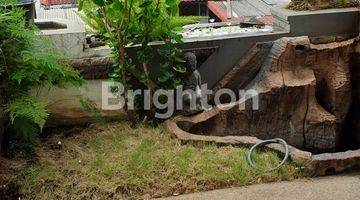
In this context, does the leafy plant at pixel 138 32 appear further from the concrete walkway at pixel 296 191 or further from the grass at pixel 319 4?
the grass at pixel 319 4

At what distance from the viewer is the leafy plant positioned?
13.6 ft

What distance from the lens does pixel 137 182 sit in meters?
3.67

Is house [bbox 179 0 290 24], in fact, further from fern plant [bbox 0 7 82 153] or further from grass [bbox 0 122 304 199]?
fern plant [bbox 0 7 82 153]

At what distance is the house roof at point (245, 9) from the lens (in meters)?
6.78

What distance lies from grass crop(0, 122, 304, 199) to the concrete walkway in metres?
0.08

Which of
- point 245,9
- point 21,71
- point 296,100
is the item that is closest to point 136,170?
point 21,71

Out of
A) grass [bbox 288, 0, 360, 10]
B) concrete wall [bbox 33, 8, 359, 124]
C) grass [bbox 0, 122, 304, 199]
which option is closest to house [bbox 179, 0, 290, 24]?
grass [bbox 288, 0, 360, 10]

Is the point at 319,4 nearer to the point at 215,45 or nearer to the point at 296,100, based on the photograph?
the point at 296,100

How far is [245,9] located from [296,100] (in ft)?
10.7

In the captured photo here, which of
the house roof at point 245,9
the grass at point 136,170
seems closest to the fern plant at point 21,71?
the grass at point 136,170

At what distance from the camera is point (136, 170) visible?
12.4ft

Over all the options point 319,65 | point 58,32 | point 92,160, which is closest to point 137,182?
point 92,160

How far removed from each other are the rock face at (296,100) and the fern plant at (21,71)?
5.22 ft

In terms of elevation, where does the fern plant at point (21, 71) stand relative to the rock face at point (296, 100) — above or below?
above
